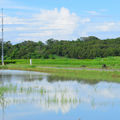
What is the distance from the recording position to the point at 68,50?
6262 cm

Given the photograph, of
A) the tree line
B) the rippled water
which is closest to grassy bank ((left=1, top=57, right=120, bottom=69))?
the tree line

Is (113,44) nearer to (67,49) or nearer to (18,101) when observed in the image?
(67,49)

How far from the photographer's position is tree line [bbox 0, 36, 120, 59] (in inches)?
2282

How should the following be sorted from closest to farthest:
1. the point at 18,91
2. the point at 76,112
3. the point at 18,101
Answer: the point at 76,112
the point at 18,101
the point at 18,91

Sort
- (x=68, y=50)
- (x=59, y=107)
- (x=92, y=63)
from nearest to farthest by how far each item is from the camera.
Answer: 1. (x=59, y=107)
2. (x=92, y=63)
3. (x=68, y=50)

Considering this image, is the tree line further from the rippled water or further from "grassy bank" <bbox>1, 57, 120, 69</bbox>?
the rippled water

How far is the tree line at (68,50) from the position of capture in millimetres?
57969

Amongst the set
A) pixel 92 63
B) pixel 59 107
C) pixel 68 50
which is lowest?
pixel 59 107

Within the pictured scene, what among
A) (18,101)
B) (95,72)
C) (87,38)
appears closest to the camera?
(18,101)

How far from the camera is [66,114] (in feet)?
34.3

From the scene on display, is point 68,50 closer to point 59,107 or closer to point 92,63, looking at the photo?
point 92,63

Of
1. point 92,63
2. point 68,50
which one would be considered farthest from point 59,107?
point 68,50

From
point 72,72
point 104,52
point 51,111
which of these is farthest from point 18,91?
point 104,52

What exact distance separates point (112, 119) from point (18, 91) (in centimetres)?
723
